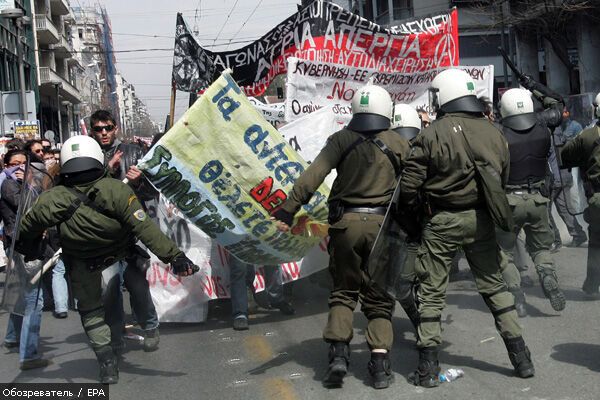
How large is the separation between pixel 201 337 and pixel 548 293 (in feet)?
9.74

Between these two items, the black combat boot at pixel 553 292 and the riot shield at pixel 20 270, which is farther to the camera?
the black combat boot at pixel 553 292

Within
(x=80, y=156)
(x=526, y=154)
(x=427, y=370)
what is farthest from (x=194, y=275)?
(x=526, y=154)

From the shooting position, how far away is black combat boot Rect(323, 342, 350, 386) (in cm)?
500

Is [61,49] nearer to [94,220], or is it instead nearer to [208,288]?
[208,288]

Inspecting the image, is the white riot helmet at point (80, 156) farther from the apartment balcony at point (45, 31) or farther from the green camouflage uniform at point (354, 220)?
the apartment balcony at point (45, 31)

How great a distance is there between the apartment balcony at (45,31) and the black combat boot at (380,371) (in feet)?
165

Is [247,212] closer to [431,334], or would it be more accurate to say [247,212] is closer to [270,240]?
[270,240]

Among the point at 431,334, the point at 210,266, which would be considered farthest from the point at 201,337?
the point at 431,334

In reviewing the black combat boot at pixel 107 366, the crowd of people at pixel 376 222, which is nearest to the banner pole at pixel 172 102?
the crowd of people at pixel 376 222

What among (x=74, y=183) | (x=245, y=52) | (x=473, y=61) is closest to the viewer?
(x=74, y=183)

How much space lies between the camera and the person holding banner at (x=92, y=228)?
17.6 ft

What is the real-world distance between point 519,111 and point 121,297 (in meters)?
3.68

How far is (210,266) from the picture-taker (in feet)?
24.7

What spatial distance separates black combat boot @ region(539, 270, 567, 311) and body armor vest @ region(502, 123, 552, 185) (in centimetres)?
83
